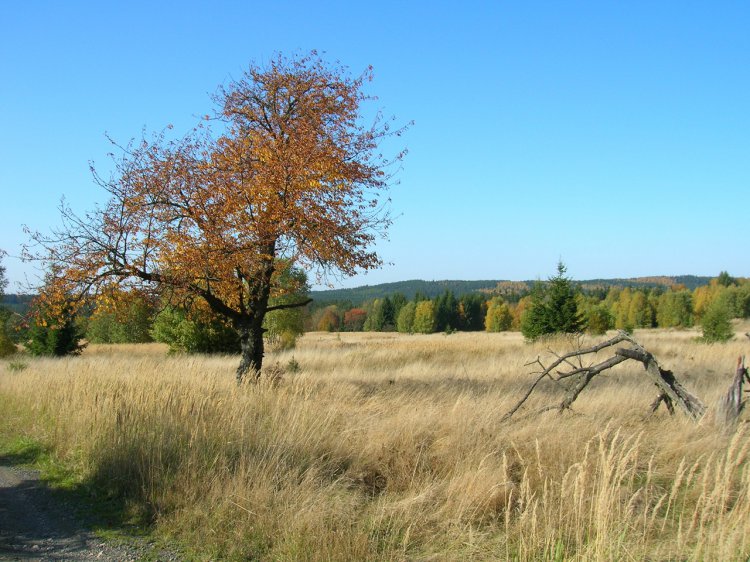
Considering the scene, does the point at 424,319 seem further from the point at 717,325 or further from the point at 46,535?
the point at 46,535

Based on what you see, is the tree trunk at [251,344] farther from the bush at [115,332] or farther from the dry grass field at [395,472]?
the bush at [115,332]

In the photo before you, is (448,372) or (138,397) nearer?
(138,397)

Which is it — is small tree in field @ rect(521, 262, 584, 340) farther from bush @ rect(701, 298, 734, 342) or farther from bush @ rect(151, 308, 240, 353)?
bush @ rect(151, 308, 240, 353)

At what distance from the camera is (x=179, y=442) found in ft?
18.8

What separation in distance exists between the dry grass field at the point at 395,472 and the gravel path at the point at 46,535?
0.38 metres

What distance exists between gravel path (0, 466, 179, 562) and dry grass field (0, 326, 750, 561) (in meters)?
0.38

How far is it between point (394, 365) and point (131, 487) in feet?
51.3

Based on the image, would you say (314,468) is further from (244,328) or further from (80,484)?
(244,328)

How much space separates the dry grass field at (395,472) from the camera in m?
3.78

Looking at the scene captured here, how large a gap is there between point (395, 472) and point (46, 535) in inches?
118

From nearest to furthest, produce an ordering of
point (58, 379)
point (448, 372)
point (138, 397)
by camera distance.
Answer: point (138, 397), point (58, 379), point (448, 372)

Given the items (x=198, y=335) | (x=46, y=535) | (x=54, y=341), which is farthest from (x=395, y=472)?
(x=54, y=341)

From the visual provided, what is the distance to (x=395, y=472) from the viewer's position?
5379 millimetres

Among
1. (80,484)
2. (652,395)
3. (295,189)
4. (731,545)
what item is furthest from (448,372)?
(731,545)
